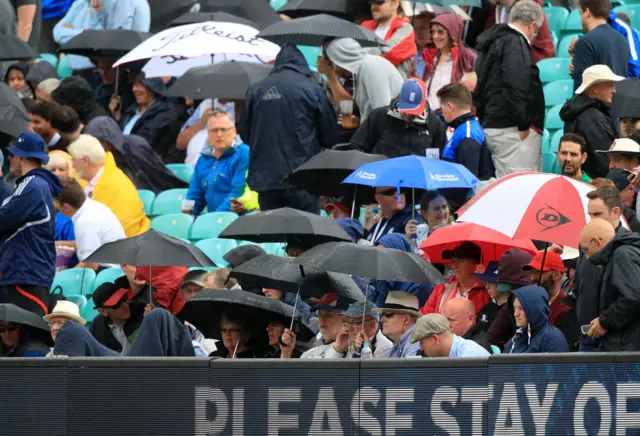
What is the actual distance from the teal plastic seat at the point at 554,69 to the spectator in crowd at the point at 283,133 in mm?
2979

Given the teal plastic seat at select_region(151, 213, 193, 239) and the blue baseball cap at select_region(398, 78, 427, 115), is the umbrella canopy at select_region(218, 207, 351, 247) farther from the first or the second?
the teal plastic seat at select_region(151, 213, 193, 239)

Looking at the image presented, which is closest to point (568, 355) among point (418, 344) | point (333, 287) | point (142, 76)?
point (418, 344)

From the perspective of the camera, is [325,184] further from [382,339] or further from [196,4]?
[196,4]

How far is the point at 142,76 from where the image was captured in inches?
681

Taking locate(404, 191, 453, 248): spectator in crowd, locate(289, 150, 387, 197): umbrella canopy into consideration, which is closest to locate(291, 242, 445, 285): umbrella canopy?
locate(404, 191, 453, 248): spectator in crowd

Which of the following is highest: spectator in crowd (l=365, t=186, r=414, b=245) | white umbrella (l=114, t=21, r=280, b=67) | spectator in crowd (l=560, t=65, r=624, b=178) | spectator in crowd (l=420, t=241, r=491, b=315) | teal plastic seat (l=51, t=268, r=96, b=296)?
spectator in crowd (l=560, t=65, r=624, b=178)

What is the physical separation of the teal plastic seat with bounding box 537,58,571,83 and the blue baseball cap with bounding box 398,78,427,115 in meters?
3.32

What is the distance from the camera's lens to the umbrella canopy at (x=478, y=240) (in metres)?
11.3

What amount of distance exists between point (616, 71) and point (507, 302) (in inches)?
147

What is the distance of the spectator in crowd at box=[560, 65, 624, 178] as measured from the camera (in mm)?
12836

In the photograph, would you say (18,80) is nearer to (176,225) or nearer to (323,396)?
(176,225)

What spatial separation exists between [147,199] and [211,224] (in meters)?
1.55

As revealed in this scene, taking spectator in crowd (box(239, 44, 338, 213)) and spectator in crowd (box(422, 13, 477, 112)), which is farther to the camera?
spectator in crowd (box(422, 13, 477, 112))

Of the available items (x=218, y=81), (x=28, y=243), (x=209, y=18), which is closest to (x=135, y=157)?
(x=218, y=81)
